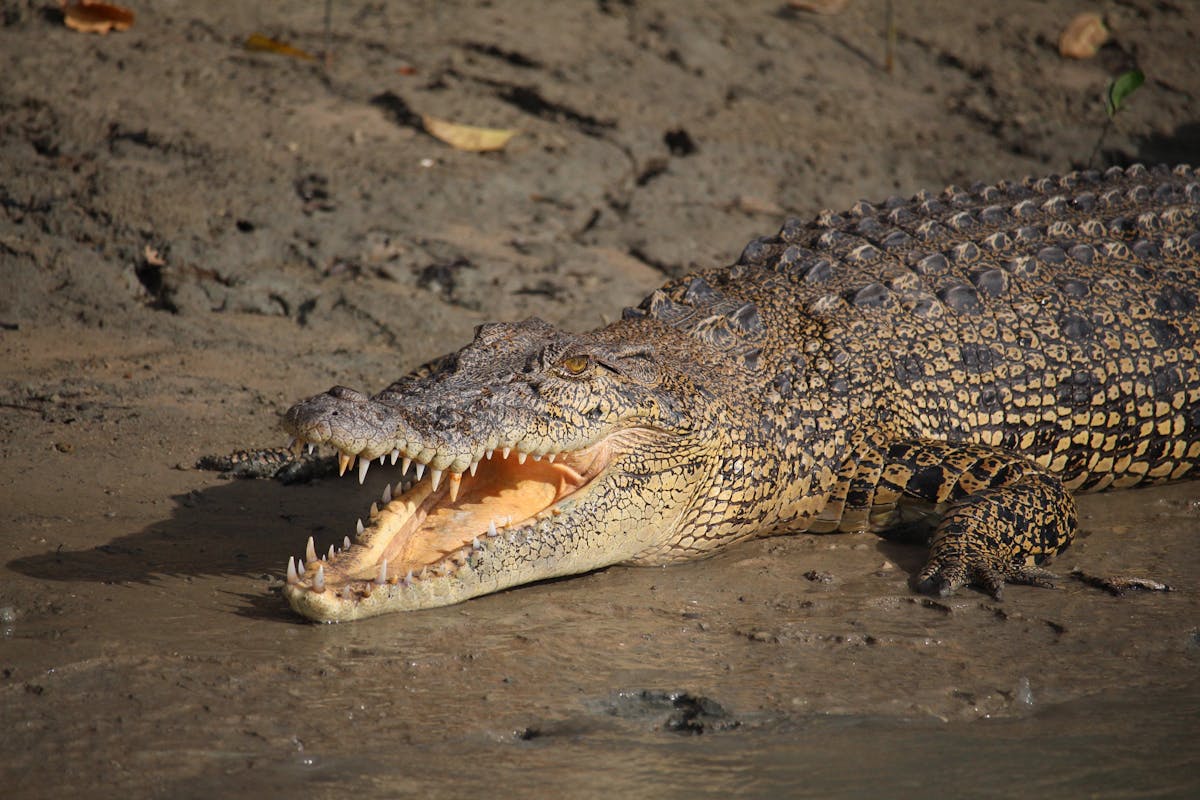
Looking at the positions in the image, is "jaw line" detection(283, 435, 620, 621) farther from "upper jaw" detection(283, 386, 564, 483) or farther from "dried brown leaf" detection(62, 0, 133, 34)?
"dried brown leaf" detection(62, 0, 133, 34)

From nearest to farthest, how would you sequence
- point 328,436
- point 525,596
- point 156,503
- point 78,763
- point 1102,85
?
point 78,763 < point 328,436 < point 525,596 < point 156,503 < point 1102,85

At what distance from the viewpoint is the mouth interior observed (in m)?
4.06

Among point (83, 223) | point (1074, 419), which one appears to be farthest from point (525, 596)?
point (83, 223)

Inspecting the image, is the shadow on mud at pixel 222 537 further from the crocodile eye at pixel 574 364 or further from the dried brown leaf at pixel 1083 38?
the dried brown leaf at pixel 1083 38

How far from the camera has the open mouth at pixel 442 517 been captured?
3965 millimetres

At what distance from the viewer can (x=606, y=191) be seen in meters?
8.23

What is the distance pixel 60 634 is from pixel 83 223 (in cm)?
409

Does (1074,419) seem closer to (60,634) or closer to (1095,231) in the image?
(1095,231)

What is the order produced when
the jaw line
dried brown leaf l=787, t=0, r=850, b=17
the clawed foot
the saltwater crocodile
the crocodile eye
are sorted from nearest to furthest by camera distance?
the jaw line < the saltwater crocodile < the clawed foot < the crocodile eye < dried brown leaf l=787, t=0, r=850, b=17

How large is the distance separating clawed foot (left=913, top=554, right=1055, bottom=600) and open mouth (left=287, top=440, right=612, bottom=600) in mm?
1193

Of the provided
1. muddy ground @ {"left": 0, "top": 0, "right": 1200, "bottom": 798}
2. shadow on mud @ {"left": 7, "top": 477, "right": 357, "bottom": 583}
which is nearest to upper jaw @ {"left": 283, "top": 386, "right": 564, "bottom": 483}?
muddy ground @ {"left": 0, "top": 0, "right": 1200, "bottom": 798}

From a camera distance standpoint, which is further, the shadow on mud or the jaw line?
the shadow on mud

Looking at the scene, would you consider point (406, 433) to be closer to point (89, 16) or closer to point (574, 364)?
point (574, 364)

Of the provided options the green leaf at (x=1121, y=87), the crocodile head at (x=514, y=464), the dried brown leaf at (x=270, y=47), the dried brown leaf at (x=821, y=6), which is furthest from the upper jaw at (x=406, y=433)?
the dried brown leaf at (x=821, y=6)
